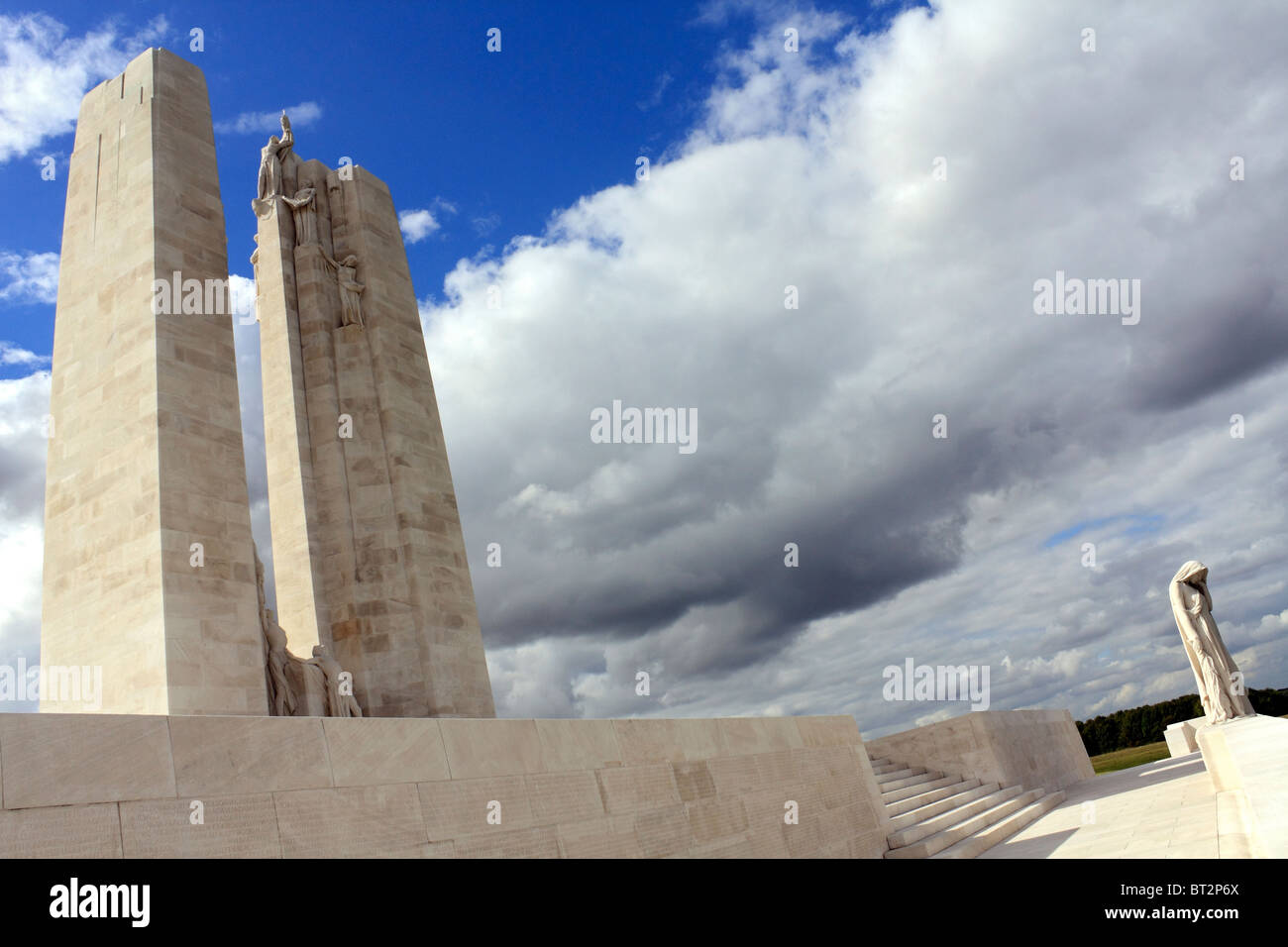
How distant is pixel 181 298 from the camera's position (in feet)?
41.8

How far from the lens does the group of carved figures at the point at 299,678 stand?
1260cm

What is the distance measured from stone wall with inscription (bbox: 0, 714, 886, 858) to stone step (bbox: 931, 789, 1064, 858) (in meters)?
2.72

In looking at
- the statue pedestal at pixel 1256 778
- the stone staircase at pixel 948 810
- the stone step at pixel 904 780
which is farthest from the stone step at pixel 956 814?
the statue pedestal at pixel 1256 778

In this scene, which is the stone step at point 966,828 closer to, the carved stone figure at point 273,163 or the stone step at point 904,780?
the stone step at point 904,780

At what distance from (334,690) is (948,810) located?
10.3 metres

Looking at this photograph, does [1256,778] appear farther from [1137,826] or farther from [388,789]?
[388,789]

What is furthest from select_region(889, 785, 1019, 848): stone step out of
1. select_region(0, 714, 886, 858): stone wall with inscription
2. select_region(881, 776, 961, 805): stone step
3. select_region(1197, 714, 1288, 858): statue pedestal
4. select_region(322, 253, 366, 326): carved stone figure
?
select_region(322, 253, 366, 326): carved stone figure

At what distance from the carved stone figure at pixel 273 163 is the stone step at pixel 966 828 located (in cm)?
1662

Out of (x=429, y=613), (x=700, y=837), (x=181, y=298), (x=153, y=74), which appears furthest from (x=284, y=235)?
(x=700, y=837)

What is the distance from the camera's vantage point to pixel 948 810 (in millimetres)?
15359
